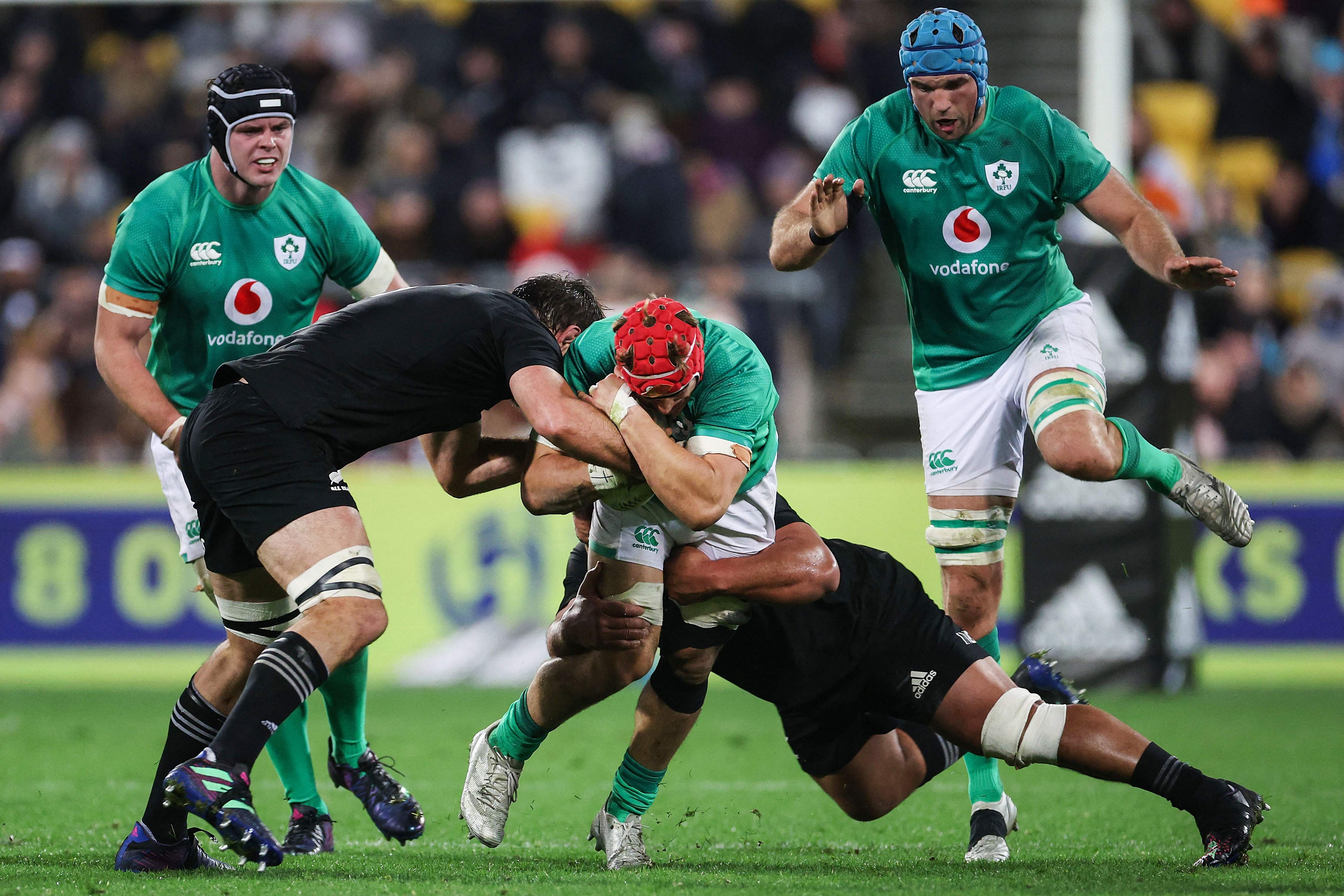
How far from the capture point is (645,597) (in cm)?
538

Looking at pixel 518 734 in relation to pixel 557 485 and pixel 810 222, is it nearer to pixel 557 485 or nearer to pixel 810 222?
pixel 557 485

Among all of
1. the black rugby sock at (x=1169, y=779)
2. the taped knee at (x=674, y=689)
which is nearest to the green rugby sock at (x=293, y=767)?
the taped knee at (x=674, y=689)

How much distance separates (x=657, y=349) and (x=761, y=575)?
89cm

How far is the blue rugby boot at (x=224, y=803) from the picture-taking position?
4469 mm

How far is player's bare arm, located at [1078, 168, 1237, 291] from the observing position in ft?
18.5

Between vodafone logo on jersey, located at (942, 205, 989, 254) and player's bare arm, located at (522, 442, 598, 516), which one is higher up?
vodafone logo on jersey, located at (942, 205, 989, 254)

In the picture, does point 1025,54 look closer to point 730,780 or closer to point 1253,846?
point 730,780

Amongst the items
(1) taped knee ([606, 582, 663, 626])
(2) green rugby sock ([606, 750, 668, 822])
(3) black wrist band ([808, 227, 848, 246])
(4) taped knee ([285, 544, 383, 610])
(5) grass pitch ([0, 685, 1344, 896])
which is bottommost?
(5) grass pitch ([0, 685, 1344, 896])

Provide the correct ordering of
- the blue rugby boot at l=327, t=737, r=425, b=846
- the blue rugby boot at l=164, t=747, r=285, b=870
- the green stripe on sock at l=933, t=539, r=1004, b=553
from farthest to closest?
1. the green stripe on sock at l=933, t=539, r=1004, b=553
2. the blue rugby boot at l=327, t=737, r=425, b=846
3. the blue rugby boot at l=164, t=747, r=285, b=870

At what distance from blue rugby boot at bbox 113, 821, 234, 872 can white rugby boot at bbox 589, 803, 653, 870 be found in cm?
127

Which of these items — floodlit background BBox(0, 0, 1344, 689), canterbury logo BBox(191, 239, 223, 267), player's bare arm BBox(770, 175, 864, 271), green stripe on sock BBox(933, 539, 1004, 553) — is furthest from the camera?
floodlit background BBox(0, 0, 1344, 689)

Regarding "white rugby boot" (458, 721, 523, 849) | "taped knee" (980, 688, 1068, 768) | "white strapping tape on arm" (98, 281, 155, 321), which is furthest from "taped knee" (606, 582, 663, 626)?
"white strapping tape on arm" (98, 281, 155, 321)

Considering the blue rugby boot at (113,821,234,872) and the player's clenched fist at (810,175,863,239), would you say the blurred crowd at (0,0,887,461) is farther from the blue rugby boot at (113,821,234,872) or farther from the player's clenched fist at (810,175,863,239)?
the blue rugby boot at (113,821,234,872)

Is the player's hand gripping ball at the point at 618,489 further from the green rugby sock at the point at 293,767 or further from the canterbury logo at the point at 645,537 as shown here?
the green rugby sock at the point at 293,767
